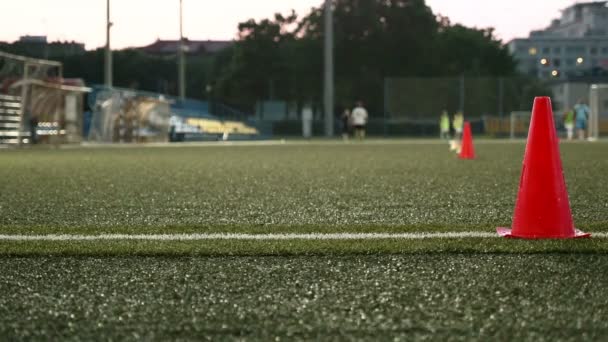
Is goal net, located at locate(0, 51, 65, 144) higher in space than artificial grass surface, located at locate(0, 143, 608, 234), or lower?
higher

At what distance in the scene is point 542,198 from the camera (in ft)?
15.0

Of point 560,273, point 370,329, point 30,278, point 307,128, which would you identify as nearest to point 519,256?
point 560,273

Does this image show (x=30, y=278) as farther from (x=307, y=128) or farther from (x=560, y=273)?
(x=307, y=128)

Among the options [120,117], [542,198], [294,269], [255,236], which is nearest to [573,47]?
[120,117]

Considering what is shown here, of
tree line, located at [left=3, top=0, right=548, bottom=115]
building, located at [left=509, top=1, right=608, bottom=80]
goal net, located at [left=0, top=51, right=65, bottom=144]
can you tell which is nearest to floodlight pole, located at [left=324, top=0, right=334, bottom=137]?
goal net, located at [left=0, top=51, right=65, bottom=144]

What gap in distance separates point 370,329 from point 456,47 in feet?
249

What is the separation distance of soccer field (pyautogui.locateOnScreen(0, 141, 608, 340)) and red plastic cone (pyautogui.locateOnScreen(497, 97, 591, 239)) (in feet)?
0.51

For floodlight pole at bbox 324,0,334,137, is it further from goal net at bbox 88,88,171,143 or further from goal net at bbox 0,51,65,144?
goal net at bbox 0,51,65,144

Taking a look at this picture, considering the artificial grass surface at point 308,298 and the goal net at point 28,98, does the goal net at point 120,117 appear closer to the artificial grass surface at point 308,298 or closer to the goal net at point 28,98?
the goal net at point 28,98

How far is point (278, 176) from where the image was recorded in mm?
10766

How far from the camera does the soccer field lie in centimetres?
264

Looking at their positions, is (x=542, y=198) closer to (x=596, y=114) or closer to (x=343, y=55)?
(x=596, y=114)

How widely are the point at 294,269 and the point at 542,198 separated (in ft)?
4.97

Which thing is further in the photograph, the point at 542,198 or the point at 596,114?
the point at 596,114
